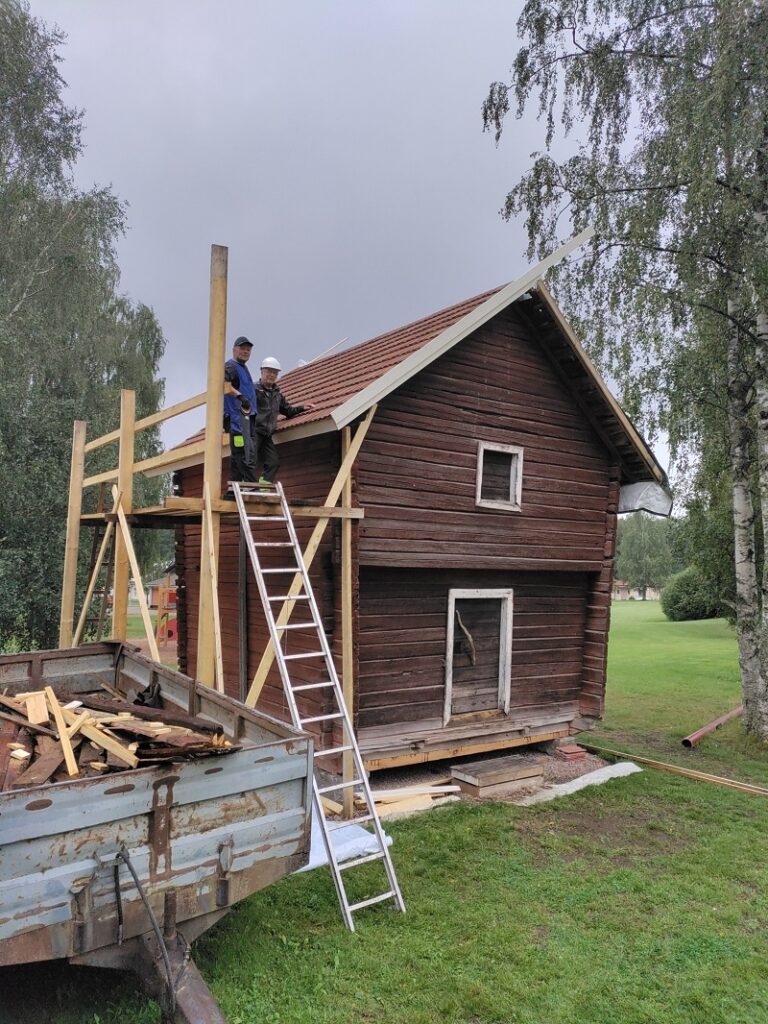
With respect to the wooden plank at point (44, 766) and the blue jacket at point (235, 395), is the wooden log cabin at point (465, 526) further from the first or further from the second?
the wooden plank at point (44, 766)

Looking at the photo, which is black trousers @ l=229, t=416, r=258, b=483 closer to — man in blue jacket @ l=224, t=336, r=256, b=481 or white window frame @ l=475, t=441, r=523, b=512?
man in blue jacket @ l=224, t=336, r=256, b=481

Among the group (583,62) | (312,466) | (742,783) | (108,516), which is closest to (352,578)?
(312,466)

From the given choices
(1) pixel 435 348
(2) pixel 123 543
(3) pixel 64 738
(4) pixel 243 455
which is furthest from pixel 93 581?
(1) pixel 435 348

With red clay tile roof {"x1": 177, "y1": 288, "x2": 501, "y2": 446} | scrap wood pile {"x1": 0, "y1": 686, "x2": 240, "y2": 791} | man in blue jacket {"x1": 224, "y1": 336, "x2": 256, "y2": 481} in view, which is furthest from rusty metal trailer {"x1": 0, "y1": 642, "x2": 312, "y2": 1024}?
red clay tile roof {"x1": 177, "y1": 288, "x2": 501, "y2": 446}

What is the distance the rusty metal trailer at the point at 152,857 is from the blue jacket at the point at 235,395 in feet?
13.8

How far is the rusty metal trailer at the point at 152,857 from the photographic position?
3.46m

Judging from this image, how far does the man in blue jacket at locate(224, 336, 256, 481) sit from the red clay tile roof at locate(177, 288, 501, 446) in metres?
0.67

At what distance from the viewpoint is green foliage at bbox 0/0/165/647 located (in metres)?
16.8

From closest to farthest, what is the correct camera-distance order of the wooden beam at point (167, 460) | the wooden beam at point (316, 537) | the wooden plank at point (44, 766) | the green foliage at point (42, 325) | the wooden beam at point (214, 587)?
the wooden plank at point (44, 766) → the wooden beam at point (214, 587) → the wooden beam at point (316, 537) → the wooden beam at point (167, 460) → the green foliage at point (42, 325)

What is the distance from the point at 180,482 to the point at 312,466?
456 centimetres

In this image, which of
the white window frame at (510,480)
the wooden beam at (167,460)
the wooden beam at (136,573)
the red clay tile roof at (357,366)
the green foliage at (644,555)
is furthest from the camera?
the green foliage at (644,555)

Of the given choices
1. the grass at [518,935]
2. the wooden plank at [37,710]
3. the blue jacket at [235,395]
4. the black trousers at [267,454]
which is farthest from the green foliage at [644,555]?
the wooden plank at [37,710]

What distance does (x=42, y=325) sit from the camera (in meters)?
20.0

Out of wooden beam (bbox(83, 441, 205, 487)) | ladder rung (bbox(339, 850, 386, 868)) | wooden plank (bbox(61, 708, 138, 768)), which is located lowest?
ladder rung (bbox(339, 850, 386, 868))
